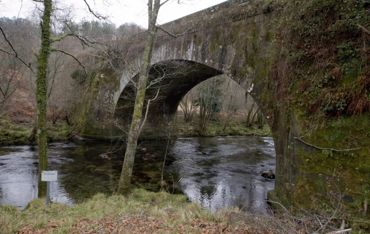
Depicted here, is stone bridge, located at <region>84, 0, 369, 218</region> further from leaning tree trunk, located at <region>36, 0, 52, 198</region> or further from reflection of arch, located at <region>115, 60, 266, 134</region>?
leaning tree trunk, located at <region>36, 0, 52, 198</region>

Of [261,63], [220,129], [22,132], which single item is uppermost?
[261,63]

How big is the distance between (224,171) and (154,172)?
282 centimetres

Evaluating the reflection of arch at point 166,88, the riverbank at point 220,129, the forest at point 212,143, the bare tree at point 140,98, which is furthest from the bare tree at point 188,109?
the bare tree at point 140,98

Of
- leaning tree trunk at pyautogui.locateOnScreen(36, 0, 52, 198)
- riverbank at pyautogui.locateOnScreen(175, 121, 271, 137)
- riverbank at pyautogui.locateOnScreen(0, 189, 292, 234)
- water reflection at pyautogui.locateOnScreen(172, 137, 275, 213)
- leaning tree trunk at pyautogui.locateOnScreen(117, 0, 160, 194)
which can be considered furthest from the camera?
riverbank at pyautogui.locateOnScreen(175, 121, 271, 137)

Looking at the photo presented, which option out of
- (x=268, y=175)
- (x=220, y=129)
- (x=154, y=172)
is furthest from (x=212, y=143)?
(x=268, y=175)

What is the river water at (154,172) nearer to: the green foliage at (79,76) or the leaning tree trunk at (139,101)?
the leaning tree trunk at (139,101)

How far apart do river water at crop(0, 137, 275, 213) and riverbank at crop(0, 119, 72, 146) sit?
0.93 meters

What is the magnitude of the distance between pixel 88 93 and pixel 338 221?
58.1ft

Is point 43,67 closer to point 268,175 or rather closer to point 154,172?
point 154,172

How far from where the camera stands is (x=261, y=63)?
8.15 meters

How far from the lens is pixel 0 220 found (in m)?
4.45

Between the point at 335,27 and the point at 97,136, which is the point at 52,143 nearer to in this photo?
the point at 97,136

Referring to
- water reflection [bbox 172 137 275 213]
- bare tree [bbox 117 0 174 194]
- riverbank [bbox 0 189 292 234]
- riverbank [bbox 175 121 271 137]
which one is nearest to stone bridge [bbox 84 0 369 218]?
bare tree [bbox 117 0 174 194]

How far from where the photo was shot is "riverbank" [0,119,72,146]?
1692 cm
